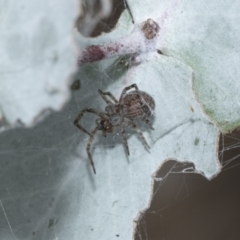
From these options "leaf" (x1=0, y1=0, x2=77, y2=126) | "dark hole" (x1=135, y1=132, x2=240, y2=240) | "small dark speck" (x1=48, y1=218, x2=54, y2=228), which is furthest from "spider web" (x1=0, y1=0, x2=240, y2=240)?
"dark hole" (x1=135, y1=132, x2=240, y2=240)

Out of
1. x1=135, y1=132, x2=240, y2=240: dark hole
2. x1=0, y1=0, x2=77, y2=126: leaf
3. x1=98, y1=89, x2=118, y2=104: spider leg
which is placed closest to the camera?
x1=0, y1=0, x2=77, y2=126: leaf

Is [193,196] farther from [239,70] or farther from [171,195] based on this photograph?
[239,70]

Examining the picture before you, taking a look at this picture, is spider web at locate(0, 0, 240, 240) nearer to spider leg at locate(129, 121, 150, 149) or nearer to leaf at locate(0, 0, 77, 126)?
spider leg at locate(129, 121, 150, 149)

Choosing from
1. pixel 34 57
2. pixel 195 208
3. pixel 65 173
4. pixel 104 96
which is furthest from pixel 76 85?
pixel 195 208

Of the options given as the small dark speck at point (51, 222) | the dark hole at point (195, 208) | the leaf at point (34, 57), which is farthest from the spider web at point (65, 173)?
the dark hole at point (195, 208)

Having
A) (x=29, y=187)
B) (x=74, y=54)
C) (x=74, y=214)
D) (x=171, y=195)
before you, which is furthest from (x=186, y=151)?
(x=171, y=195)

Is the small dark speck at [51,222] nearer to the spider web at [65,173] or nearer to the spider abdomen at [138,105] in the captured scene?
the spider web at [65,173]

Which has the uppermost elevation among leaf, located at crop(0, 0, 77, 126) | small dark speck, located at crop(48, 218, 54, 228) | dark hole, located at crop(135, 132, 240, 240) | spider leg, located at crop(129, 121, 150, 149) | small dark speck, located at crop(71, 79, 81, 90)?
leaf, located at crop(0, 0, 77, 126)

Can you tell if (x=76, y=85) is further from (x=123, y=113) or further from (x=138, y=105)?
(x=123, y=113)
